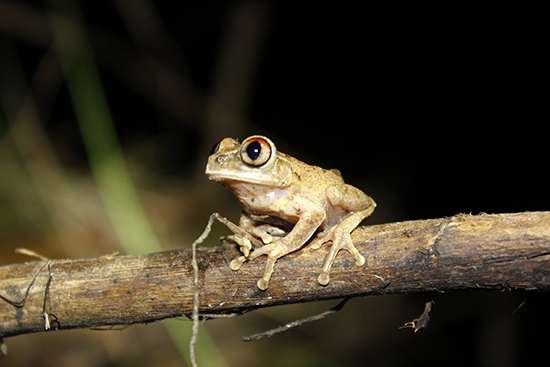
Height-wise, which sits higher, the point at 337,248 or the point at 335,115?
the point at 335,115

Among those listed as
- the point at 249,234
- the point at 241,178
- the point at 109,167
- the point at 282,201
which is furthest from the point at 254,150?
the point at 109,167

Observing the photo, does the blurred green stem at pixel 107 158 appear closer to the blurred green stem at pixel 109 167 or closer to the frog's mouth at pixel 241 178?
the blurred green stem at pixel 109 167

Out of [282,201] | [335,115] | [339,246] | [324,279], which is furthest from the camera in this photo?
[335,115]

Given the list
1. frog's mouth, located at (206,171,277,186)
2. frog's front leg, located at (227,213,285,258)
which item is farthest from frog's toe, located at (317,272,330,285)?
frog's mouth, located at (206,171,277,186)

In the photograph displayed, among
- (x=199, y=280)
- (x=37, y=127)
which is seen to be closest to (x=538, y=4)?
(x=199, y=280)

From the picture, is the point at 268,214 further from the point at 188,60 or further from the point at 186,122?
the point at 188,60

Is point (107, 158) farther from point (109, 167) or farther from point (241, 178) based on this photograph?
point (241, 178)

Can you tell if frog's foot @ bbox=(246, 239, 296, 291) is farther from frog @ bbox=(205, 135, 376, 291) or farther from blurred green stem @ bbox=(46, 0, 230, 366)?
blurred green stem @ bbox=(46, 0, 230, 366)
